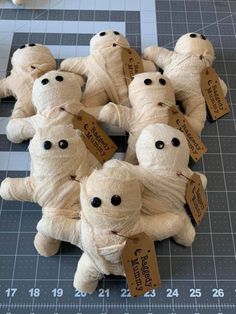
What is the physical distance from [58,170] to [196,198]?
12.7 inches

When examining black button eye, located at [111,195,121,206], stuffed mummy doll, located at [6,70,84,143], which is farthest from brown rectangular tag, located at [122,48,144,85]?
black button eye, located at [111,195,121,206]

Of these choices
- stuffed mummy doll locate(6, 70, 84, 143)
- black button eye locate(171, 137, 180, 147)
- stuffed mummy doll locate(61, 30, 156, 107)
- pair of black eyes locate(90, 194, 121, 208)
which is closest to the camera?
pair of black eyes locate(90, 194, 121, 208)

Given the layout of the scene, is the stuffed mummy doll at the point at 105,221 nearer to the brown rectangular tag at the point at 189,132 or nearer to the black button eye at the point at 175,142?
the black button eye at the point at 175,142

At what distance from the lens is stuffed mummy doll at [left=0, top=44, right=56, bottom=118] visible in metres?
1.11

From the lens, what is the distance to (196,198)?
96cm

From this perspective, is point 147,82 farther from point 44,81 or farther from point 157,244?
point 157,244

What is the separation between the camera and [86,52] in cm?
133

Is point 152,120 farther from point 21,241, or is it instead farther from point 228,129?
point 21,241

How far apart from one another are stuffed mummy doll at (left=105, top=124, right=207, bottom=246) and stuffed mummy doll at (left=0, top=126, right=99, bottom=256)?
3.5 inches

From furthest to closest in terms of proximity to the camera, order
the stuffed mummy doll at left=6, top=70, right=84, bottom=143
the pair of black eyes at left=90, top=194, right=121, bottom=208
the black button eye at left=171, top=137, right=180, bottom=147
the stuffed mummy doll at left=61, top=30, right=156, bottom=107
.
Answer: the stuffed mummy doll at left=61, top=30, right=156, bottom=107 → the stuffed mummy doll at left=6, top=70, right=84, bottom=143 → the black button eye at left=171, top=137, right=180, bottom=147 → the pair of black eyes at left=90, top=194, right=121, bottom=208

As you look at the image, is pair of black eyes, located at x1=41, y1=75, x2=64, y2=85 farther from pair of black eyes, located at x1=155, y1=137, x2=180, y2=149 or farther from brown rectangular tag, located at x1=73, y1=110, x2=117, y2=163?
pair of black eyes, located at x1=155, y1=137, x2=180, y2=149

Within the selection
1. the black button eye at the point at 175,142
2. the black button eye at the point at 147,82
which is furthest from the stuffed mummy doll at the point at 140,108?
the black button eye at the point at 175,142

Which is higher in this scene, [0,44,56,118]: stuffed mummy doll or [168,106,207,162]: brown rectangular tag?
[0,44,56,118]: stuffed mummy doll

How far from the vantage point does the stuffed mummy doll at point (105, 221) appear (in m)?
0.81
